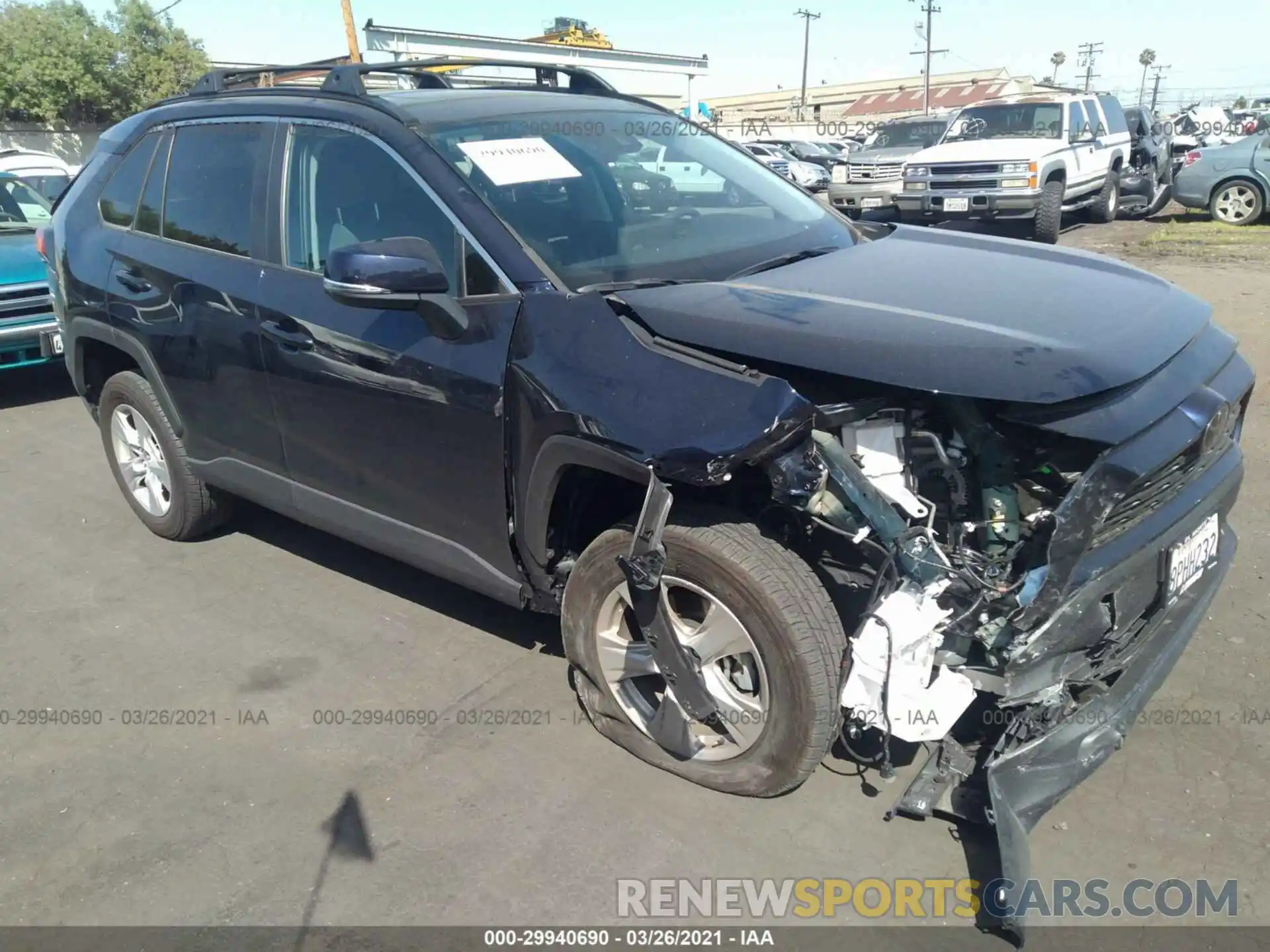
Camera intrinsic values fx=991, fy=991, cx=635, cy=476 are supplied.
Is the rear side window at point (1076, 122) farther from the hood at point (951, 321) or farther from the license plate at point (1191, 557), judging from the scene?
the license plate at point (1191, 557)

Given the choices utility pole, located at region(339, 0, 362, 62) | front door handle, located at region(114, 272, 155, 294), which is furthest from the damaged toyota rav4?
utility pole, located at region(339, 0, 362, 62)

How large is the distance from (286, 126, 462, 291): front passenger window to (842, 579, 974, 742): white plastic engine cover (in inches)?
62.9

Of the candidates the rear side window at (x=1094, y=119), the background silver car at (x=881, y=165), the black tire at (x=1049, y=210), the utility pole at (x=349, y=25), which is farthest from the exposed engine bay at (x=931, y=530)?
the utility pole at (x=349, y=25)

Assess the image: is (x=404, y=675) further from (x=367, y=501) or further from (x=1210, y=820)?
(x=1210, y=820)

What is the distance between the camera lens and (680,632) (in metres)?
2.77

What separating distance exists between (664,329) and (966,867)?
1.63 metres

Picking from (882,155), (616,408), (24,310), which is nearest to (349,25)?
(882,155)

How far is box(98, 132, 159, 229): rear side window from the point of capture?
14.4 ft

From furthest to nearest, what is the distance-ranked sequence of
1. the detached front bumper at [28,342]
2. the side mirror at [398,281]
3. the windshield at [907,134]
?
1. the windshield at [907,134]
2. the detached front bumper at [28,342]
3. the side mirror at [398,281]

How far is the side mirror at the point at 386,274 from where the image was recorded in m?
2.78

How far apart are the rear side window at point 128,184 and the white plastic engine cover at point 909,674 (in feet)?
12.2

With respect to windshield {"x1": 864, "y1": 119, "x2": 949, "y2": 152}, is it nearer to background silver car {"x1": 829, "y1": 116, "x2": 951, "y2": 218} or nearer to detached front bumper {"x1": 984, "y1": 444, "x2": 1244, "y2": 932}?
background silver car {"x1": 829, "y1": 116, "x2": 951, "y2": 218}

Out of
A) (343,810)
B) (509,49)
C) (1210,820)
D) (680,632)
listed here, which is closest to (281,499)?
(343,810)

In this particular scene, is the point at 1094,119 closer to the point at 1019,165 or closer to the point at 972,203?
the point at 1019,165
